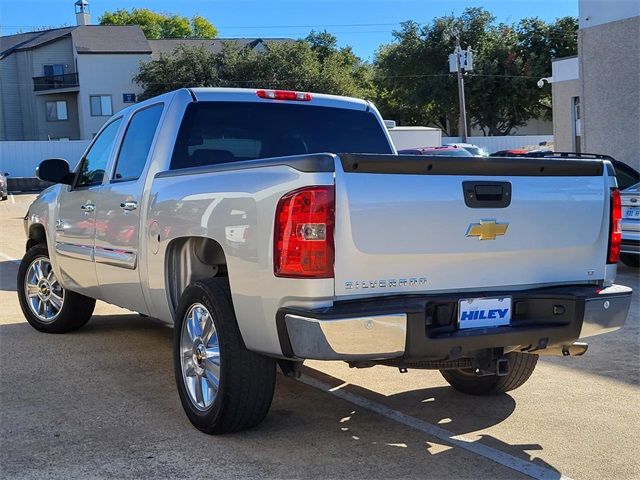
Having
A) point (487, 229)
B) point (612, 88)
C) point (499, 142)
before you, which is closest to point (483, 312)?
point (487, 229)

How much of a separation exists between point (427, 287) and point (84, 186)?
361cm

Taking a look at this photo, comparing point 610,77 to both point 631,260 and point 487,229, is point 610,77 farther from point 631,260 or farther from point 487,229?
point 487,229

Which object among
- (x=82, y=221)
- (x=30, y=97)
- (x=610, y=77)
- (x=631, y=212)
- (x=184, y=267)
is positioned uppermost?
(x=30, y=97)

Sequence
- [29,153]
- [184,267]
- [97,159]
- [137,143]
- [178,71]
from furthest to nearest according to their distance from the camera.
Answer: [178,71], [29,153], [97,159], [137,143], [184,267]

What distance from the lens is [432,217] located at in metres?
3.96

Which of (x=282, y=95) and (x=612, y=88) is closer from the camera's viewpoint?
(x=282, y=95)

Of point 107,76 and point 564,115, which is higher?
point 107,76

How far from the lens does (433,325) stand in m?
4.00

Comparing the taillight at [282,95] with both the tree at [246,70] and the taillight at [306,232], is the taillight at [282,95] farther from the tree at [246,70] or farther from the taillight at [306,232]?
the tree at [246,70]

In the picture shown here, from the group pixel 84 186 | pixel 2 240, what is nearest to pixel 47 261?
pixel 84 186

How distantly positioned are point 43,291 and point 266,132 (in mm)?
2957

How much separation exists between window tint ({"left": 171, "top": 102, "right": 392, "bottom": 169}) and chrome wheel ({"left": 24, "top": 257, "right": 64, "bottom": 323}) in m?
2.50

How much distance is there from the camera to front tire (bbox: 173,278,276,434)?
425cm

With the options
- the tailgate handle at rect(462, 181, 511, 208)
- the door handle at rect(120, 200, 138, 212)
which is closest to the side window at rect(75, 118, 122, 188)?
the door handle at rect(120, 200, 138, 212)
